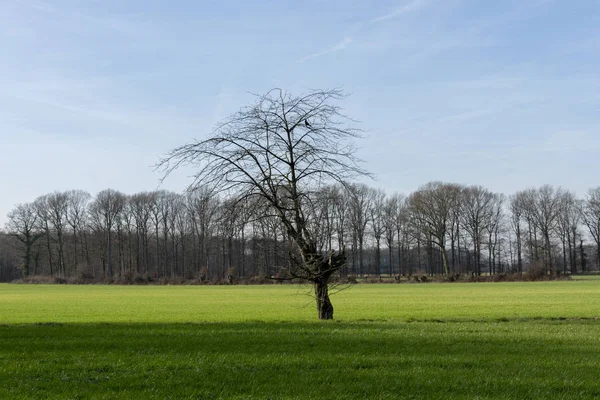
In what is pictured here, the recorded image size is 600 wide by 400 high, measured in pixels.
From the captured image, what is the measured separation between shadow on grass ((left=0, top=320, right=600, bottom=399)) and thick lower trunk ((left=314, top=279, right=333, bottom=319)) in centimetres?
578

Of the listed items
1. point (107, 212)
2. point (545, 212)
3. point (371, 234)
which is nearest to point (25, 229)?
point (107, 212)

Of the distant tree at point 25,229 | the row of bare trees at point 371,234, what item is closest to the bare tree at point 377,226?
the row of bare trees at point 371,234

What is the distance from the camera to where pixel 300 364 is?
990 centimetres

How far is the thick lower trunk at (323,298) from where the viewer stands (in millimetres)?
21077

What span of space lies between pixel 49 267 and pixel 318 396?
406 feet

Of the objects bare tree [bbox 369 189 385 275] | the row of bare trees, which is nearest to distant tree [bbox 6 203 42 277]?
the row of bare trees

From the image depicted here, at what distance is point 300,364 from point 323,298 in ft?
37.9

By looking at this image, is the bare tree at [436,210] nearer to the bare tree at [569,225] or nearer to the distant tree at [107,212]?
the bare tree at [569,225]

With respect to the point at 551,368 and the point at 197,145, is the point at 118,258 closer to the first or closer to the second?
the point at 197,145

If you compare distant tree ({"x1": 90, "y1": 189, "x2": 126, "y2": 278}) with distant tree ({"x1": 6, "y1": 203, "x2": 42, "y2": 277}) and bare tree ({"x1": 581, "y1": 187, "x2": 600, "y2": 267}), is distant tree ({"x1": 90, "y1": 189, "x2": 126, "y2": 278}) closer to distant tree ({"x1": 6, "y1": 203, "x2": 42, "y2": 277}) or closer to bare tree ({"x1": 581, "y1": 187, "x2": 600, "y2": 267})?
distant tree ({"x1": 6, "y1": 203, "x2": 42, "y2": 277})

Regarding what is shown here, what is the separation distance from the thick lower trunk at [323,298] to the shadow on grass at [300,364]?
227 inches

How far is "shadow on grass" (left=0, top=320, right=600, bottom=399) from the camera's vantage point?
7.98 m

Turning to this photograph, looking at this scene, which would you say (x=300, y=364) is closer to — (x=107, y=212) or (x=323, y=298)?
(x=323, y=298)

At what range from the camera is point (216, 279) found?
101 meters
